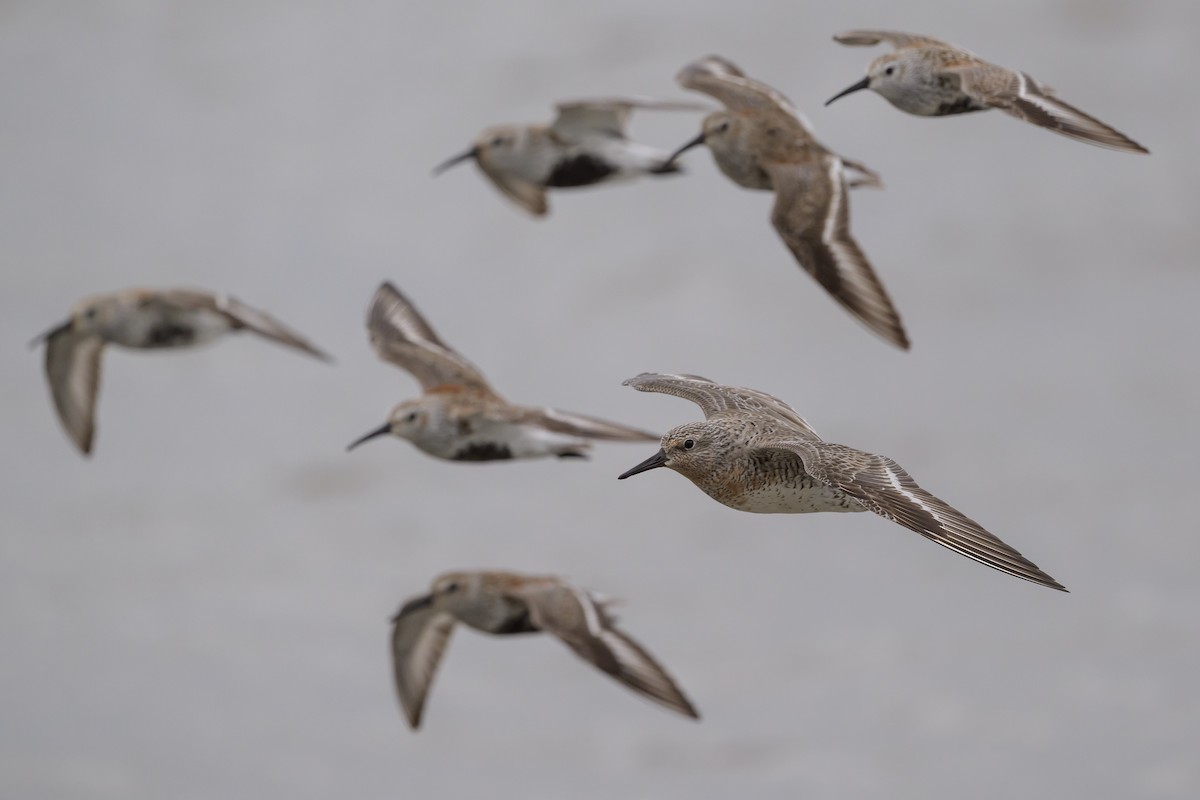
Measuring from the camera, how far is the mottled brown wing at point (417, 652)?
7.13 m

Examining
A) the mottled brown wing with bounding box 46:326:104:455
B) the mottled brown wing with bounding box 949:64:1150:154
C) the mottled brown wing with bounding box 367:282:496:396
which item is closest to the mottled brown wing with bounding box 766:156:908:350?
the mottled brown wing with bounding box 949:64:1150:154

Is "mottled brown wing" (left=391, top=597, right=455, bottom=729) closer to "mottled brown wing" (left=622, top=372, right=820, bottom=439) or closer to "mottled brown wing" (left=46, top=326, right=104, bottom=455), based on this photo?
"mottled brown wing" (left=46, top=326, right=104, bottom=455)

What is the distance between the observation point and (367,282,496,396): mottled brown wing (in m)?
6.69

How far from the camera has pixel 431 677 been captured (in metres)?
7.19

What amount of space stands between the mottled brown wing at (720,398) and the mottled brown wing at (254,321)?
2.19 metres

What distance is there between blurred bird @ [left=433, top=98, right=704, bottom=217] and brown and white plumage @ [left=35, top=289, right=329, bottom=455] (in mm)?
1179

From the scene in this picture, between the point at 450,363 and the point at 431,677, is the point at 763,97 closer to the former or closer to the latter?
the point at 450,363

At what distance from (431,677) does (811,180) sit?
7.93 feet

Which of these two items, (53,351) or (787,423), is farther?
(53,351)

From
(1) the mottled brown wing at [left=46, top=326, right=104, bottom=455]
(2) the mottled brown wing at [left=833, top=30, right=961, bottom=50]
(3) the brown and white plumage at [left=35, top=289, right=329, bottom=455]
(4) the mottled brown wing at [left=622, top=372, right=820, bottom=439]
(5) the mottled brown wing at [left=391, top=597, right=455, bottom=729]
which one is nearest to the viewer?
(4) the mottled brown wing at [left=622, top=372, right=820, bottom=439]

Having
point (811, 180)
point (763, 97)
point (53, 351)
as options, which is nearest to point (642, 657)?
point (811, 180)

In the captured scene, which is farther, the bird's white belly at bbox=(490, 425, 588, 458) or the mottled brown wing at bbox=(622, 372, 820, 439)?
the bird's white belly at bbox=(490, 425, 588, 458)

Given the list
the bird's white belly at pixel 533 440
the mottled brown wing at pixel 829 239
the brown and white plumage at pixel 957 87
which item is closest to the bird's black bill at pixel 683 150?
the mottled brown wing at pixel 829 239

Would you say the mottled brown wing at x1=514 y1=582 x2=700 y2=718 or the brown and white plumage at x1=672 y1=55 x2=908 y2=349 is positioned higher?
the brown and white plumage at x1=672 y1=55 x2=908 y2=349
